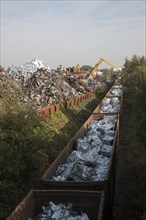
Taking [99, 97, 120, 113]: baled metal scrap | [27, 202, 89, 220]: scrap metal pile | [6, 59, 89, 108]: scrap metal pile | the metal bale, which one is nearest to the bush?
the metal bale

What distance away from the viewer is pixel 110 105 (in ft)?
64.4

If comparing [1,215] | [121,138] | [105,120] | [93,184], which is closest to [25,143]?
[1,215]

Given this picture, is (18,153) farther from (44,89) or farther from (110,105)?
(110,105)

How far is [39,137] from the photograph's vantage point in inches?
347

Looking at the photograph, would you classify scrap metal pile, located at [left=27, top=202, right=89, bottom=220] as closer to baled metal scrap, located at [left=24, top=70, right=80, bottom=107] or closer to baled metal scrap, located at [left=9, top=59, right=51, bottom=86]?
baled metal scrap, located at [left=24, top=70, right=80, bottom=107]

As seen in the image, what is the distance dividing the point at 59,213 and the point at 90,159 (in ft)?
9.09

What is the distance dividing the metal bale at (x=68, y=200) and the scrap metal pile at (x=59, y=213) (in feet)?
0.37

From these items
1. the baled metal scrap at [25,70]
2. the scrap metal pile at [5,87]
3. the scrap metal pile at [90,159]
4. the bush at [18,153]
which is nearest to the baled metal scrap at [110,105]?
the baled metal scrap at [25,70]

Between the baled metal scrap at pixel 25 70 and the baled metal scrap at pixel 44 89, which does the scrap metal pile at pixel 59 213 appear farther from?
the baled metal scrap at pixel 25 70

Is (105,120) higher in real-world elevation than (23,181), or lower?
higher

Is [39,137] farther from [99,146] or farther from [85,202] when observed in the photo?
[85,202]

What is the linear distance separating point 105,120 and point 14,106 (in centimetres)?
567

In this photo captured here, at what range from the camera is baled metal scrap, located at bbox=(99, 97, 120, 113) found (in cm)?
1804

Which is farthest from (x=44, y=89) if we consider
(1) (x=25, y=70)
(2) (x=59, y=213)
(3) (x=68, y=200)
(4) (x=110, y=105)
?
(2) (x=59, y=213)
